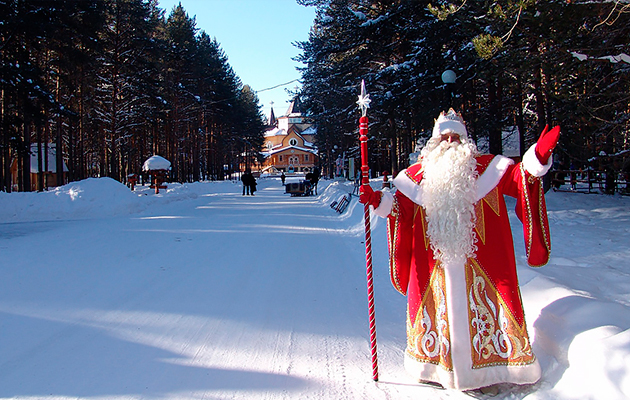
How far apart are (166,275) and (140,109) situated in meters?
28.4

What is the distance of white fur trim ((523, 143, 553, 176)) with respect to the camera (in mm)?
3207

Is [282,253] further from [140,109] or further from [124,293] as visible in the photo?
[140,109]

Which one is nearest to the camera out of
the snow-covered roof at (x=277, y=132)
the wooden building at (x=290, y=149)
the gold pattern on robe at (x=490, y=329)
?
the gold pattern on robe at (x=490, y=329)

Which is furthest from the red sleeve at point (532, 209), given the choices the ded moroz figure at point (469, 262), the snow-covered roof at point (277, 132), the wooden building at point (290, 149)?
the snow-covered roof at point (277, 132)

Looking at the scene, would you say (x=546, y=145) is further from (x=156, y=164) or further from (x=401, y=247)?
(x=156, y=164)

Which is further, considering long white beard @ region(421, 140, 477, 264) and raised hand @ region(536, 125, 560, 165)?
long white beard @ region(421, 140, 477, 264)

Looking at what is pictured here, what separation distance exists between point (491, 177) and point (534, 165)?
334mm

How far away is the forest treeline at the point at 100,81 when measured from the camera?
17983mm

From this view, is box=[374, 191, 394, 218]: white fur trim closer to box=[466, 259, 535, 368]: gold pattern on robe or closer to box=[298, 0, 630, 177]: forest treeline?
box=[466, 259, 535, 368]: gold pattern on robe

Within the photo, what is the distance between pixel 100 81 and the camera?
102 feet

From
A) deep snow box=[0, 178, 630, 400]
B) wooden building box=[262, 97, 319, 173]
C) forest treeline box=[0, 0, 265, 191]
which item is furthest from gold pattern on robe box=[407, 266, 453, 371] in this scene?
wooden building box=[262, 97, 319, 173]

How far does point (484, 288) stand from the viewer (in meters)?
3.48

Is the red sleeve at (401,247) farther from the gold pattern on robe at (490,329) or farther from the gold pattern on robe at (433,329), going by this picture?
the gold pattern on robe at (490,329)

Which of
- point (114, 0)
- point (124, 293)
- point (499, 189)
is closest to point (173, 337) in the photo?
point (124, 293)
